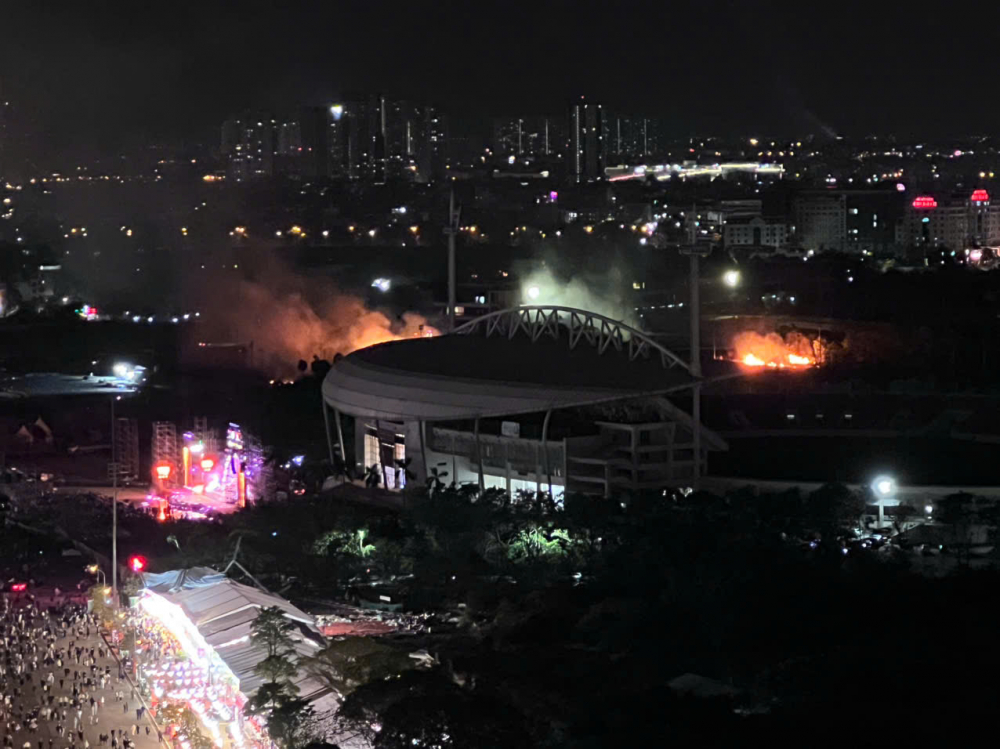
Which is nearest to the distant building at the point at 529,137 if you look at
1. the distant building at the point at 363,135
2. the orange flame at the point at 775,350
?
the distant building at the point at 363,135

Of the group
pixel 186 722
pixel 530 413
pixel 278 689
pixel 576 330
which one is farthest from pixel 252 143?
pixel 278 689

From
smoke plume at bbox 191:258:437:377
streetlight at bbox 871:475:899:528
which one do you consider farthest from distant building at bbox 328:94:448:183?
streetlight at bbox 871:475:899:528

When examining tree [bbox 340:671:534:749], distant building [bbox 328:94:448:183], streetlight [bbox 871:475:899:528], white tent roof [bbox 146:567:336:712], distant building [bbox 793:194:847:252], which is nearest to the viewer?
tree [bbox 340:671:534:749]

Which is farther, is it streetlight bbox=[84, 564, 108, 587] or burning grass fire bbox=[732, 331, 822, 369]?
burning grass fire bbox=[732, 331, 822, 369]

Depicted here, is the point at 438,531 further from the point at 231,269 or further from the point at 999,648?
the point at 231,269

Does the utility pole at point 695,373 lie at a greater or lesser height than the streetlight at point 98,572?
greater

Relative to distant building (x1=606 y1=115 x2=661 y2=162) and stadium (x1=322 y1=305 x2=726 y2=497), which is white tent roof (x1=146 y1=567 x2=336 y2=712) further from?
distant building (x1=606 y1=115 x2=661 y2=162)

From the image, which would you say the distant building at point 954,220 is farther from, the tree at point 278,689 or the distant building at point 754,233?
the tree at point 278,689
